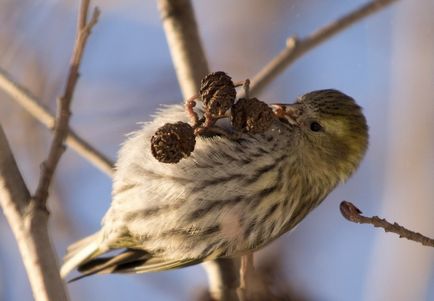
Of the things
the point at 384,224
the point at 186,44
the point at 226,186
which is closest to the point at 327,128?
the point at 226,186

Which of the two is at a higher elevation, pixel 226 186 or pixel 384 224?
pixel 226 186

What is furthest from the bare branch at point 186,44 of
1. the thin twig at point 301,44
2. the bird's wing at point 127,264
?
the bird's wing at point 127,264

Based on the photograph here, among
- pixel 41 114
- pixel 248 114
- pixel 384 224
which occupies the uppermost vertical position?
pixel 41 114

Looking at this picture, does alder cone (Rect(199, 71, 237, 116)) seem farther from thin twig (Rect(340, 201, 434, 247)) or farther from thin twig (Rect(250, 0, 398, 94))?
thin twig (Rect(250, 0, 398, 94))

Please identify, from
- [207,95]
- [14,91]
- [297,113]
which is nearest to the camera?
[207,95]

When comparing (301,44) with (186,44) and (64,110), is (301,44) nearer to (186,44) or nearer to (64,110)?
(186,44)

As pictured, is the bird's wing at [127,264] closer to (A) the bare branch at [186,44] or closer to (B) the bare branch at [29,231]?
(A) the bare branch at [186,44]

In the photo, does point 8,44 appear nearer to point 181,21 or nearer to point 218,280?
point 181,21

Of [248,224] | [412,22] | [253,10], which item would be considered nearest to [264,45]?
[253,10]
